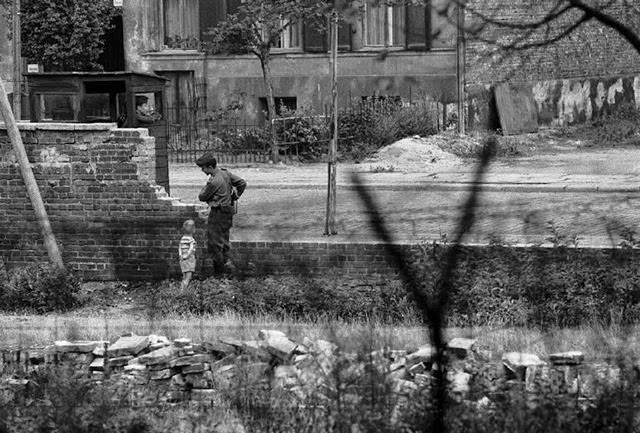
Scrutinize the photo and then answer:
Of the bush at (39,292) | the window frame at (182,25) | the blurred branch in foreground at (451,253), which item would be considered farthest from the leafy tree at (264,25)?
the blurred branch in foreground at (451,253)

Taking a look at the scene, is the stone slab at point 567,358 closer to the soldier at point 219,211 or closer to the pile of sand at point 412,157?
the soldier at point 219,211

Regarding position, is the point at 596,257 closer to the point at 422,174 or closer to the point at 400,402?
the point at 400,402

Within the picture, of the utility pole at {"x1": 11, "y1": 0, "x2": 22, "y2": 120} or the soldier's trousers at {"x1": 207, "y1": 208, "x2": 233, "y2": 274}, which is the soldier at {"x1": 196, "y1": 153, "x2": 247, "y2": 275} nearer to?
the soldier's trousers at {"x1": 207, "y1": 208, "x2": 233, "y2": 274}

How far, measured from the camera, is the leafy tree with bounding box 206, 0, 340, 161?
26578 mm

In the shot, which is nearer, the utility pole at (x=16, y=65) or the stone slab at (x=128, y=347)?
the stone slab at (x=128, y=347)

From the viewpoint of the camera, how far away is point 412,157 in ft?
81.4

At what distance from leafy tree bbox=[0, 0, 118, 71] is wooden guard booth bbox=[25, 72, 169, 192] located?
1165 centimetres

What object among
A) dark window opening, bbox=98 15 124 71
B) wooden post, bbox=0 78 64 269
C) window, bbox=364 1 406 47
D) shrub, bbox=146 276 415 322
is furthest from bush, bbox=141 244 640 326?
dark window opening, bbox=98 15 124 71

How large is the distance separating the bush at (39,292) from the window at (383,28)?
15581mm

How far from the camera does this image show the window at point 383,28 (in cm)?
3005

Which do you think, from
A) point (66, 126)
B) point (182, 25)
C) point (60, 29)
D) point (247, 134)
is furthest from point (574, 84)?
point (66, 126)

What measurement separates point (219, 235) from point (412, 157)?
948cm

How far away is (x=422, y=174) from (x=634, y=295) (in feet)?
33.7

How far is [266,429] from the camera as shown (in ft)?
25.7
